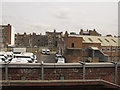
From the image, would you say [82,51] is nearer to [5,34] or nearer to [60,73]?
[60,73]

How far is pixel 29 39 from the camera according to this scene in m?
53.3

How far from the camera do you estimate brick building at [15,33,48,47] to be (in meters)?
53.1

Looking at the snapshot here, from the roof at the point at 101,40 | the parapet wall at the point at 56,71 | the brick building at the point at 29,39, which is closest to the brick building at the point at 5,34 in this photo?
the brick building at the point at 29,39

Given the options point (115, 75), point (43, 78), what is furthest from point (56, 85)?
point (115, 75)

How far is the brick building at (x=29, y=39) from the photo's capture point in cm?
5309

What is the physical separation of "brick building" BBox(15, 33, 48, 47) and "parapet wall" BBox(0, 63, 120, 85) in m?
50.4

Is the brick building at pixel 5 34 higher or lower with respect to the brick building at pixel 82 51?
higher

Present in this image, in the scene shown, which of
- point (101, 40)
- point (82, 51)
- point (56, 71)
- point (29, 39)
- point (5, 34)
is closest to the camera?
point (56, 71)

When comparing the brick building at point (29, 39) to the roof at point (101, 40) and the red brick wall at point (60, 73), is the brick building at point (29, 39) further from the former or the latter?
the red brick wall at point (60, 73)

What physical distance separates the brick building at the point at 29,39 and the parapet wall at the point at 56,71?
5042 cm

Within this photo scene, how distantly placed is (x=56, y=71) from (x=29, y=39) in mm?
51864

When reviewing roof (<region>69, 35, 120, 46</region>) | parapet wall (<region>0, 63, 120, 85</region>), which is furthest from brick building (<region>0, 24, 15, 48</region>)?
parapet wall (<region>0, 63, 120, 85</region>)

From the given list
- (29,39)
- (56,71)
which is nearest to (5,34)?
(29,39)

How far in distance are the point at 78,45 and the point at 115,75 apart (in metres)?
13.3
